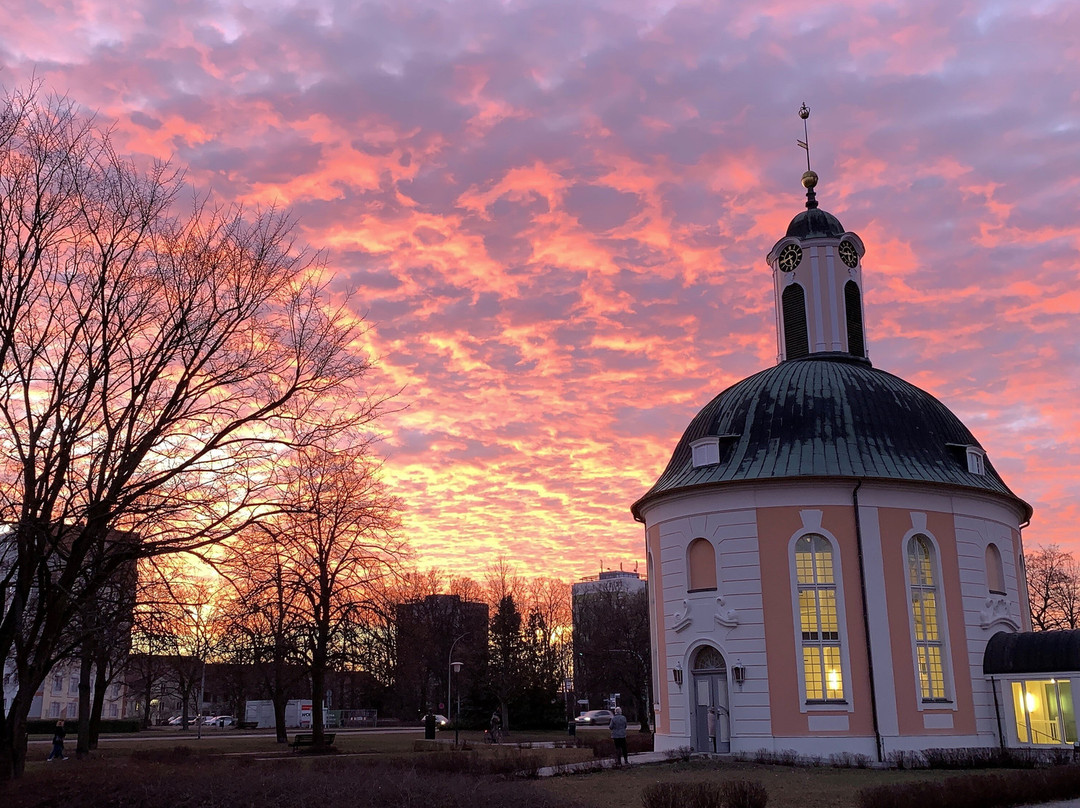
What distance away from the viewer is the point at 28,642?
16484 millimetres

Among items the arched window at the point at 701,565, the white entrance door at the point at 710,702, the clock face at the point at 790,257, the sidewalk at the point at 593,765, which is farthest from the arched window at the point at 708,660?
the clock face at the point at 790,257

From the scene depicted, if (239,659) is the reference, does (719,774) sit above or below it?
below

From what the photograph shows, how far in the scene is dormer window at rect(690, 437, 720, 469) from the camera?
33375mm

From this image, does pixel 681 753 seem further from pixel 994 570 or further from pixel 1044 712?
pixel 994 570

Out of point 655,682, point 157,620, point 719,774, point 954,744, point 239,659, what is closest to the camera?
point 157,620

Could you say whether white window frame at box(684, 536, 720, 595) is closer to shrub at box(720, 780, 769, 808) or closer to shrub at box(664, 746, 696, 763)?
shrub at box(664, 746, 696, 763)

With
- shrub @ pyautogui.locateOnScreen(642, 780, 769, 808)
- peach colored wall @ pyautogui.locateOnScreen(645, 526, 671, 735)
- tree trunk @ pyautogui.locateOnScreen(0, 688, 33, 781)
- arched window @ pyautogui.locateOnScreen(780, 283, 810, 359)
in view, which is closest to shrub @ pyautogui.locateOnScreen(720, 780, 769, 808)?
shrub @ pyautogui.locateOnScreen(642, 780, 769, 808)

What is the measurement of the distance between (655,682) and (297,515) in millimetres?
21434

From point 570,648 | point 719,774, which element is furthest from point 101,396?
point 570,648

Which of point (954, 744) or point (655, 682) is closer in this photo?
point (954, 744)

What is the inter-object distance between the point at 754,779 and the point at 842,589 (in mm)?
8992

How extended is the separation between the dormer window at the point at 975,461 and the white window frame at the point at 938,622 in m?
3.37

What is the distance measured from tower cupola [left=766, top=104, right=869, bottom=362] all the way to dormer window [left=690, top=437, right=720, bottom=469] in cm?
755

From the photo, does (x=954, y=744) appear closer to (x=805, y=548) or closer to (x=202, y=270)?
(x=805, y=548)
